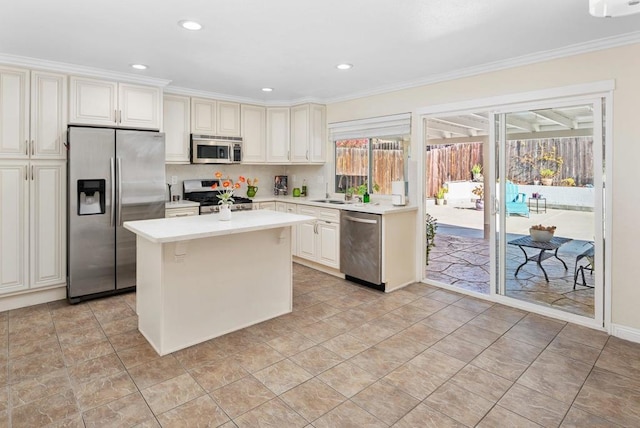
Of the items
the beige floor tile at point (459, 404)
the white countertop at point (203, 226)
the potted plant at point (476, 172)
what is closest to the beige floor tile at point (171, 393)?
the white countertop at point (203, 226)

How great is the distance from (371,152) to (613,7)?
11.8ft

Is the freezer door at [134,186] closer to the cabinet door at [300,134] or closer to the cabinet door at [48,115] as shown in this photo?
the cabinet door at [48,115]

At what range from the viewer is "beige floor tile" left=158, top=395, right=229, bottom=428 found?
1981 millimetres

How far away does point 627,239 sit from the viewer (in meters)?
2.97

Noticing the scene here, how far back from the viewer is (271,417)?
205cm

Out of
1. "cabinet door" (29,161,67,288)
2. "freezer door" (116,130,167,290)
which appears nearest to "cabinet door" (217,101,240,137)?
"freezer door" (116,130,167,290)

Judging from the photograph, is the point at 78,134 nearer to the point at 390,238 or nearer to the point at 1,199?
the point at 1,199

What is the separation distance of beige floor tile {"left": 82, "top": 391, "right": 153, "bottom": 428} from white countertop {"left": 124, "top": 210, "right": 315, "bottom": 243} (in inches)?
37.7

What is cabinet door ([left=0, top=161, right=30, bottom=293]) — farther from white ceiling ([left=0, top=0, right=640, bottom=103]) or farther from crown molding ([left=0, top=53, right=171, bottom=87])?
white ceiling ([left=0, top=0, right=640, bottom=103])

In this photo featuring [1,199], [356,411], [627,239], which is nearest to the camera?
[356,411]

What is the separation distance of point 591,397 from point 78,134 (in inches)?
184

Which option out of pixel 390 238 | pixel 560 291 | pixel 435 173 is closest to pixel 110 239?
pixel 390 238

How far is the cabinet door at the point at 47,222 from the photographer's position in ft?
12.0

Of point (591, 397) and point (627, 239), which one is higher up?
point (627, 239)
